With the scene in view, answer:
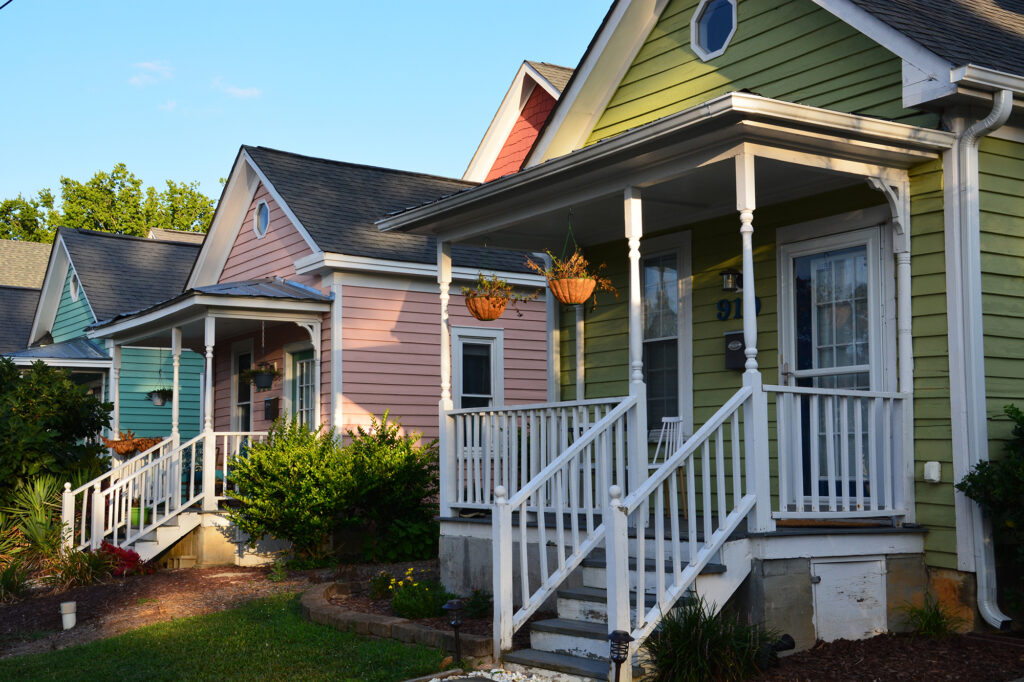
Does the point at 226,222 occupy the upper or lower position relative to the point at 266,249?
upper

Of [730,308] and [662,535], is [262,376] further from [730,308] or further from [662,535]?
[662,535]

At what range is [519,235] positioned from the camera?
1034 centimetres

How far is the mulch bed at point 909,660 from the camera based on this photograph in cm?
649

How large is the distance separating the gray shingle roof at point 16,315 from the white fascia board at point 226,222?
8548 millimetres

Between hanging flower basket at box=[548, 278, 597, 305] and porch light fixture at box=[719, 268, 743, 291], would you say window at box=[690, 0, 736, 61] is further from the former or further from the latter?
hanging flower basket at box=[548, 278, 597, 305]

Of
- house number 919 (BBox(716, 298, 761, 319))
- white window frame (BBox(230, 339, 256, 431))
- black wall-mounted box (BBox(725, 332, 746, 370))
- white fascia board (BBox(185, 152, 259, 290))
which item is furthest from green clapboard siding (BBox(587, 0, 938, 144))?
white window frame (BBox(230, 339, 256, 431))

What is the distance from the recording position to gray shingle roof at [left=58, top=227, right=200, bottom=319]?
21531mm

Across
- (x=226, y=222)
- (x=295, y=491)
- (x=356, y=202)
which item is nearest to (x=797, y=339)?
(x=295, y=491)

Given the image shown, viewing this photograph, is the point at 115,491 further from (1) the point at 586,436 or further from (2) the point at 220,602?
(1) the point at 586,436

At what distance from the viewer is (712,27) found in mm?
10156

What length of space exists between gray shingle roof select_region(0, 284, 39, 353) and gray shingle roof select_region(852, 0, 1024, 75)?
830 inches

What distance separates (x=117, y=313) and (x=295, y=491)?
36.2ft

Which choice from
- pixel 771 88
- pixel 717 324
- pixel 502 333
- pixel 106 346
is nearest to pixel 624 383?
pixel 717 324

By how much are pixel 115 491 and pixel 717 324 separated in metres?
7.57
